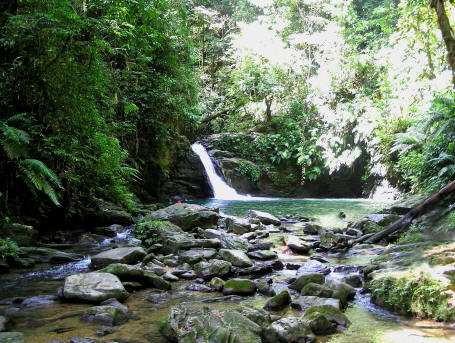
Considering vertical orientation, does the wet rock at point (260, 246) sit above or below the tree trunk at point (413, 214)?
below

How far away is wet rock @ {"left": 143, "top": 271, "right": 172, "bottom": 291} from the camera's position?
5445 mm

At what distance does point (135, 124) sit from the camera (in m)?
13.3

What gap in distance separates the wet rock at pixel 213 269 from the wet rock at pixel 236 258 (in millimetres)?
216

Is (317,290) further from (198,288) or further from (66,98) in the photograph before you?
(66,98)

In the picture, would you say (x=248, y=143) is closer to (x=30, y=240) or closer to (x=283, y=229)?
(x=283, y=229)

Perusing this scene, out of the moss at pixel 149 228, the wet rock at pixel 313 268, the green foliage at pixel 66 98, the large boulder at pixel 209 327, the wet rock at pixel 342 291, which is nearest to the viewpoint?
the large boulder at pixel 209 327

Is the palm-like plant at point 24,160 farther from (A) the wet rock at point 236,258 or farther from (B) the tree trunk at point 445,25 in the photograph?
(B) the tree trunk at point 445,25

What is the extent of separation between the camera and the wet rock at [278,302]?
15.1 ft

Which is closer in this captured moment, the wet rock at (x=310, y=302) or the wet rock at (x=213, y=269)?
the wet rock at (x=310, y=302)

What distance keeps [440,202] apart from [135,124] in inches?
351

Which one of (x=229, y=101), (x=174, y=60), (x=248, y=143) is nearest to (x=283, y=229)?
(x=174, y=60)

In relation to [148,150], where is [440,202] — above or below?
below

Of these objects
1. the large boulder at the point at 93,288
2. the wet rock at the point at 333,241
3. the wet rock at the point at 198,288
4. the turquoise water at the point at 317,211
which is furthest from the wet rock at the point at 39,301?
the turquoise water at the point at 317,211

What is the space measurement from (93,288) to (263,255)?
2883 mm
